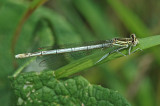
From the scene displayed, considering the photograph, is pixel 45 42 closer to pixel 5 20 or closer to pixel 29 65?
pixel 29 65

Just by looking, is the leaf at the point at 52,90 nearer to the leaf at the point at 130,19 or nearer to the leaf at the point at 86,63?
the leaf at the point at 86,63

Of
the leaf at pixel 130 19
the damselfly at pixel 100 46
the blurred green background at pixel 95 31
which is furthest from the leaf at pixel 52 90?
the leaf at pixel 130 19

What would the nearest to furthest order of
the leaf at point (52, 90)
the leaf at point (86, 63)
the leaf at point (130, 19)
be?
the leaf at point (52, 90), the leaf at point (86, 63), the leaf at point (130, 19)

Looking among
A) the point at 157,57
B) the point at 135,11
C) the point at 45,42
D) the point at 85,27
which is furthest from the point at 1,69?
the point at 135,11

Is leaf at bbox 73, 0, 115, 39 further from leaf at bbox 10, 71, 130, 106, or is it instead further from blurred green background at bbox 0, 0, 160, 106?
leaf at bbox 10, 71, 130, 106

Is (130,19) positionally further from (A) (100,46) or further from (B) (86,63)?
(B) (86,63)

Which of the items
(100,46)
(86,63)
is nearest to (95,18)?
(100,46)
